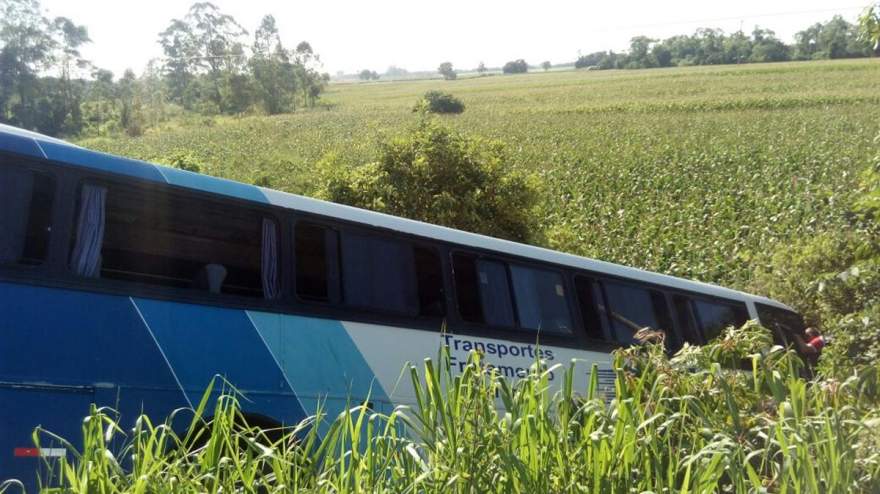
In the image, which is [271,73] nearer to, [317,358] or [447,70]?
[447,70]

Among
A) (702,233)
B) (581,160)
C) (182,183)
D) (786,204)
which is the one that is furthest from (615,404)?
(581,160)

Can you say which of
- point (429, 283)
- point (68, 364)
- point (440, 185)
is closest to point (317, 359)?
point (429, 283)

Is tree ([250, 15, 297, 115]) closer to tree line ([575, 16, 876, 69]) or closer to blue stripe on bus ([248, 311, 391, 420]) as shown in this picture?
tree line ([575, 16, 876, 69])

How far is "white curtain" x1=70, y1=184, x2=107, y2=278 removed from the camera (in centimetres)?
598

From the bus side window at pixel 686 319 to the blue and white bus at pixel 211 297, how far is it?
7.46 ft

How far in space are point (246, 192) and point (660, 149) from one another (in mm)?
32508

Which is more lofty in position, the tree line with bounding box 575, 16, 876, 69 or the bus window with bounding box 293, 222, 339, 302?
the tree line with bounding box 575, 16, 876, 69

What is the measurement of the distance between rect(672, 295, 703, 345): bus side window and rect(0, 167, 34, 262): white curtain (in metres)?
7.33

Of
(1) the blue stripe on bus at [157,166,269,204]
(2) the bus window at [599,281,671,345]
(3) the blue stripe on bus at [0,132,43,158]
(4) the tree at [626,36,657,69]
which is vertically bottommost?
(2) the bus window at [599,281,671,345]

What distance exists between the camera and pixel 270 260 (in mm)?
7055

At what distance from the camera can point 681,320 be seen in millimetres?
10883

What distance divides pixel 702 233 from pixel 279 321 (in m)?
17.9

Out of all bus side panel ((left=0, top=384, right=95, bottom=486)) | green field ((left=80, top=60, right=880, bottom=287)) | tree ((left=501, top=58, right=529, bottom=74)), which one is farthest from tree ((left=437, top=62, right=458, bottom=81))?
bus side panel ((left=0, top=384, right=95, bottom=486))

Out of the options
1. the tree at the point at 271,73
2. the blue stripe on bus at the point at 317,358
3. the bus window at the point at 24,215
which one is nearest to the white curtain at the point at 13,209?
the bus window at the point at 24,215
